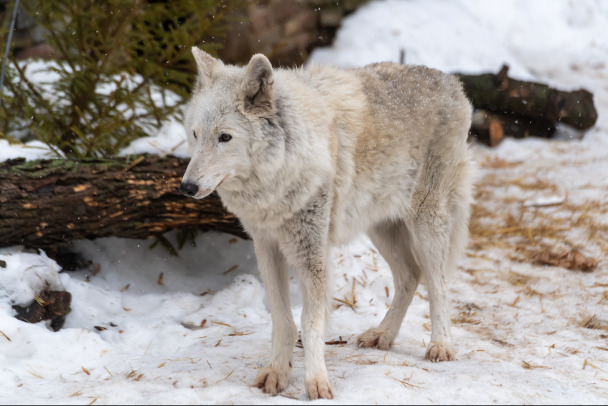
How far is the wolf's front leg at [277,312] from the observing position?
11.9 ft

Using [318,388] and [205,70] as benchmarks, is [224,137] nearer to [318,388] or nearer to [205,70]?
[205,70]

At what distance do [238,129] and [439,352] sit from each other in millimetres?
2109

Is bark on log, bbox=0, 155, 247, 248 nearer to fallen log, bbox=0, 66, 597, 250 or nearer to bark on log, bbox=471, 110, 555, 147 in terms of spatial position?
fallen log, bbox=0, 66, 597, 250

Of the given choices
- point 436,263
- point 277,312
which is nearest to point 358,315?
point 436,263

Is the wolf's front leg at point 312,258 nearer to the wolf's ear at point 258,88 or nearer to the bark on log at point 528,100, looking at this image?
the wolf's ear at point 258,88

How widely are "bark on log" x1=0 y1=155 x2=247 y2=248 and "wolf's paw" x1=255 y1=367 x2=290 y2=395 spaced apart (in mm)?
1787

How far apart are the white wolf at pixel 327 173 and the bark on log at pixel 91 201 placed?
1.28 m

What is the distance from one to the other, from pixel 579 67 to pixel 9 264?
10109 millimetres

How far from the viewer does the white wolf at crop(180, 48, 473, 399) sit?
3383 millimetres

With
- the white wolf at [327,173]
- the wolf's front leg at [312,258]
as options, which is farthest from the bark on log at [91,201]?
the wolf's front leg at [312,258]

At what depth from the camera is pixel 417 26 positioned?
10633mm

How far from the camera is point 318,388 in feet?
11.0

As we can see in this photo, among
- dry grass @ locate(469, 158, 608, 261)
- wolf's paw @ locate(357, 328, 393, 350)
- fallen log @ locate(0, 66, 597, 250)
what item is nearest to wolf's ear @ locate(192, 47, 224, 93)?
fallen log @ locate(0, 66, 597, 250)

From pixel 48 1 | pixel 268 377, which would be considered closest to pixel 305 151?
pixel 268 377
